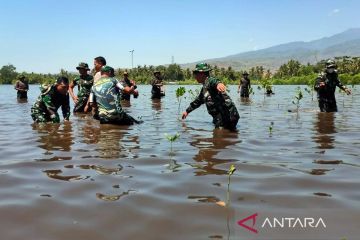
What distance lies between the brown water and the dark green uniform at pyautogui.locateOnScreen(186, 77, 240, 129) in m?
1.03

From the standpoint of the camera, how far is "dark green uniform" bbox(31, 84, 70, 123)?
926 centimetres

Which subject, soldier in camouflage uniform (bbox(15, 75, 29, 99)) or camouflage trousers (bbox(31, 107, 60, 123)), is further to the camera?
soldier in camouflage uniform (bbox(15, 75, 29, 99))

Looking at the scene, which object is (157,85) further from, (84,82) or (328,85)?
(328,85)

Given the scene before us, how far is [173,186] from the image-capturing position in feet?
13.6

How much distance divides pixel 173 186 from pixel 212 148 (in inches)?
89.3

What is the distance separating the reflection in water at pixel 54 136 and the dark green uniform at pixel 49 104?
0.75 feet

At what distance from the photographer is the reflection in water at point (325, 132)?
660 cm

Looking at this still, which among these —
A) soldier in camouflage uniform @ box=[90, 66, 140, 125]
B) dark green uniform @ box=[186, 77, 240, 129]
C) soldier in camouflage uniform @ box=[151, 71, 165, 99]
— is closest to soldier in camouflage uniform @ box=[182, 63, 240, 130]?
dark green uniform @ box=[186, 77, 240, 129]

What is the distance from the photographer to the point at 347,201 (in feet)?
11.9

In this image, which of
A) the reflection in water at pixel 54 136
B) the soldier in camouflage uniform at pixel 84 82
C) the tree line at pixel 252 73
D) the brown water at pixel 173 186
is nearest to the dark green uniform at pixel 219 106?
the brown water at pixel 173 186

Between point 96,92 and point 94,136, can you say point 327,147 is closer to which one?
point 94,136

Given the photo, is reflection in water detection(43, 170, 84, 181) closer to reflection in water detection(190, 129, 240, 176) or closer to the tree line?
reflection in water detection(190, 129, 240, 176)

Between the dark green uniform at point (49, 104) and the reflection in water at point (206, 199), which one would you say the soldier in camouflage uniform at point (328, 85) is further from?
the reflection in water at point (206, 199)

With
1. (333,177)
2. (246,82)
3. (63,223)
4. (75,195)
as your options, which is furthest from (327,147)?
(246,82)
